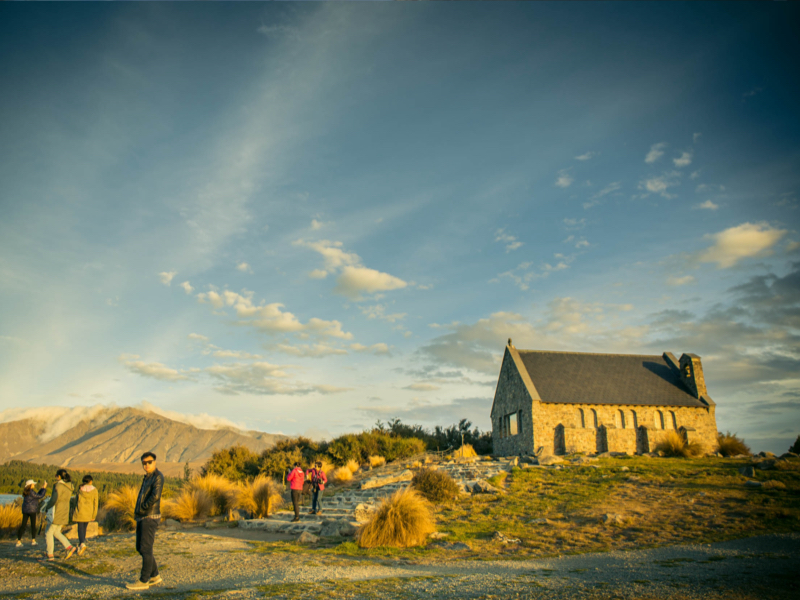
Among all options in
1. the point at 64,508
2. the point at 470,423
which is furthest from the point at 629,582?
the point at 470,423

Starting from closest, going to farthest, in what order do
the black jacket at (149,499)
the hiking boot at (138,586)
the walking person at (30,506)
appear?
the hiking boot at (138,586) → the black jacket at (149,499) → the walking person at (30,506)

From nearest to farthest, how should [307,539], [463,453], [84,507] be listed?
[84,507]
[307,539]
[463,453]

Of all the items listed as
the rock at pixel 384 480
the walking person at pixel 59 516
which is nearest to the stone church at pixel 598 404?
the rock at pixel 384 480

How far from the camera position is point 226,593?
5988 mm

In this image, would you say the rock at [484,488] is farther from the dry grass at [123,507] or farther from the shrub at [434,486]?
the dry grass at [123,507]

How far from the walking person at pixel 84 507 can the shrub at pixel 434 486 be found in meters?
9.18

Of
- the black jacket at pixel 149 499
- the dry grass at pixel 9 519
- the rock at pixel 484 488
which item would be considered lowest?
the dry grass at pixel 9 519

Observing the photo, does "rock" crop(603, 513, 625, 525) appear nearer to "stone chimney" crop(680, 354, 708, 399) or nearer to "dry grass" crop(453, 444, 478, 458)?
"dry grass" crop(453, 444, 478, 458)

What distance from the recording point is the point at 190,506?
1620 centimetres

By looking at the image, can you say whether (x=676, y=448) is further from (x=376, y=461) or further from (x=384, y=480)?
(x=376, y=461)

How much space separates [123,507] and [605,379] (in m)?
29.1

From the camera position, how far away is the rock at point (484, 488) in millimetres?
16484

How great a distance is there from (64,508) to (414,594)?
7.83 metres

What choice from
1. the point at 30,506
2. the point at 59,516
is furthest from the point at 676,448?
the point at 30,506
